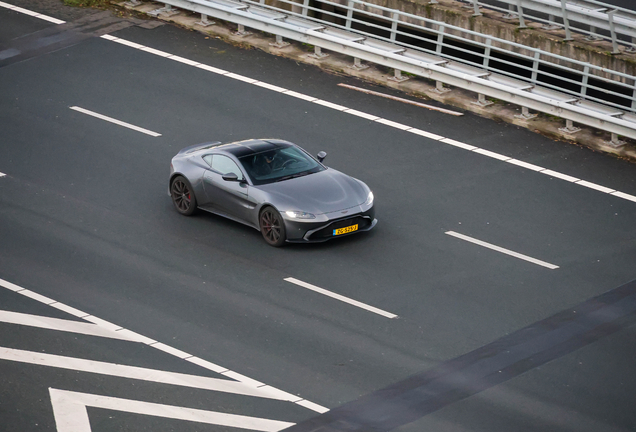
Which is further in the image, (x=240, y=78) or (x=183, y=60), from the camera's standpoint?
(x=183, y=60)

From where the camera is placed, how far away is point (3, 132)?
21.9m

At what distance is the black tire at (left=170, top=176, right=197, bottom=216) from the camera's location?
18469 mm

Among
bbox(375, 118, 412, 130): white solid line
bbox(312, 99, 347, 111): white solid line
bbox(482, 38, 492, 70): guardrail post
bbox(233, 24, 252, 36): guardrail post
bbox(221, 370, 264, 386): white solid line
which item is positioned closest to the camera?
bbox(221, 370, 264, 386): white solid line

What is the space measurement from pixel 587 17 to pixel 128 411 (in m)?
13.5

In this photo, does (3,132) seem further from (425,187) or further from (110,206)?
(425,187)

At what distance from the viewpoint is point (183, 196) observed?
1861cm

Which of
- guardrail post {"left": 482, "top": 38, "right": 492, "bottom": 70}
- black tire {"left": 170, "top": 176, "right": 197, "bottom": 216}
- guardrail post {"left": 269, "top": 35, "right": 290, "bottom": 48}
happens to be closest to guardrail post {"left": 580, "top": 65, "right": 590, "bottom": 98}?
guardrail post {"left": 482, "top": 38, "right": 492, "bottom": 70}

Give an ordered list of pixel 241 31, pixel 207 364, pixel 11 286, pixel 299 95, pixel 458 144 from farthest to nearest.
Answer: pixel 241 31
pixel 299 95
pixel 458 144
pixel 11 286
pixel 207 364

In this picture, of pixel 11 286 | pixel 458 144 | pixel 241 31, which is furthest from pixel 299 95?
pixel 11 286

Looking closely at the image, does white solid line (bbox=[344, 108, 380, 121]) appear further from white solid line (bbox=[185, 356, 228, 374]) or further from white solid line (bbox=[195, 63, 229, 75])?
white solid line (bbox=[185, 356, 228, 374])

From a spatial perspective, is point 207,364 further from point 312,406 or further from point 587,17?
point 587,17

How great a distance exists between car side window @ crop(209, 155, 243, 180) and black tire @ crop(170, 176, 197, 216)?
552 millimetres

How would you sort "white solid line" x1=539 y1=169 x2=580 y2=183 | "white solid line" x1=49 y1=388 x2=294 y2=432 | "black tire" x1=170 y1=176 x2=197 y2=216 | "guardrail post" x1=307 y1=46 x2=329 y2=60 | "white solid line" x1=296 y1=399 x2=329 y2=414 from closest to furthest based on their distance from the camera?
"white solid line" x1=49 y1=388 x2=294 y2=432
"white solid line" x1=296 y1=399 x2=329 y2=414
"black tire" x1=170 y1=176 x2=197 y2=216
"white solid line" x1=539 y1=169 x2=580 y2=183
"guardrail post" x1=307 y1=46 x2=329 y2=60

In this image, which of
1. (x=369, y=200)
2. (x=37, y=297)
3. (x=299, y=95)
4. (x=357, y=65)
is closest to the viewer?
(x=37, y=297)
